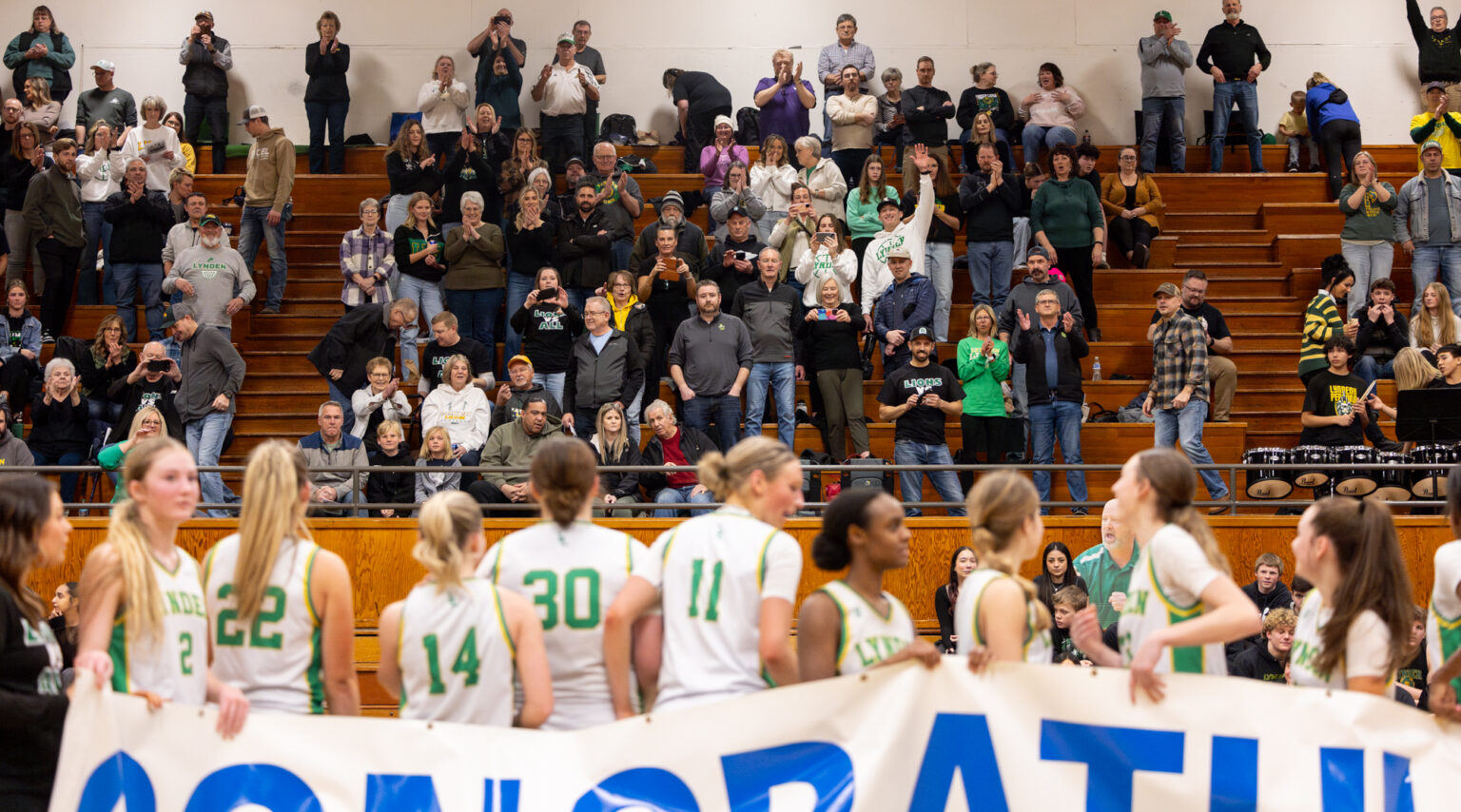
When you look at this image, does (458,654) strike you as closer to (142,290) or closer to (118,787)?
(118,787)

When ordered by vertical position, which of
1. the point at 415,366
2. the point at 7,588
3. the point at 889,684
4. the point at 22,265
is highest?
the point at 22,265

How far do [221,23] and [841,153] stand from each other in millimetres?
8927

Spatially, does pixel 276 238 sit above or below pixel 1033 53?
below

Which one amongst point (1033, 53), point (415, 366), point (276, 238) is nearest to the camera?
point (415, 366)

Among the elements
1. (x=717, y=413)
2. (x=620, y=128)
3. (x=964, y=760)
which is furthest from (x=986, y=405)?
(x=620, y=128)

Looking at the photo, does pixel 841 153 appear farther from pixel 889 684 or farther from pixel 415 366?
pixel 889 684

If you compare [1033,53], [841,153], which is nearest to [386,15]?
[841,153]

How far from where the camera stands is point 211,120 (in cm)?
1761

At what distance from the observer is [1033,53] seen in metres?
18.8

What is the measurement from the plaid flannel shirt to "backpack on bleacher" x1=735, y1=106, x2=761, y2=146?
20.6 ft

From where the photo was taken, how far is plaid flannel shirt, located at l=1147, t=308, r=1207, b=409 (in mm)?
11945

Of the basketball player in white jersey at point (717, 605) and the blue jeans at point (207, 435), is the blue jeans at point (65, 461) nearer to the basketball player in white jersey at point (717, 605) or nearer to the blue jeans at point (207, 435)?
the blue jeans at point (207, 435)

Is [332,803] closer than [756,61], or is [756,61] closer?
[332,803]

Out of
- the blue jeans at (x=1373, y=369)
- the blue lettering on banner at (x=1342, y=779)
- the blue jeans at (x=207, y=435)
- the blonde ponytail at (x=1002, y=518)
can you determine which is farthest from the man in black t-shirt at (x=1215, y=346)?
the blonde ponytail at (x=1002, y=518)
